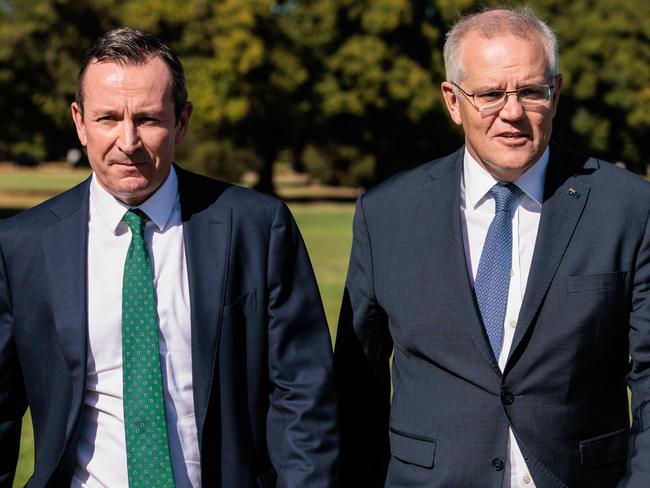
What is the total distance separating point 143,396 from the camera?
3.02 meters

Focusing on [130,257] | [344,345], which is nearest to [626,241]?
[344,345]

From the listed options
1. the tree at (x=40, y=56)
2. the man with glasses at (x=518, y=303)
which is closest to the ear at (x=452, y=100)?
the man with glasses at (x=518, y=303)

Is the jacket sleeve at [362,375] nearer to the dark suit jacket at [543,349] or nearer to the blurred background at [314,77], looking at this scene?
the dark suit jacket at [543,349]

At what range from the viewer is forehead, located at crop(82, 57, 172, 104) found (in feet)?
10.2

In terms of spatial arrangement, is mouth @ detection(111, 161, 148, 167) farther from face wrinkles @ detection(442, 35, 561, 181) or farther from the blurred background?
the blurred background

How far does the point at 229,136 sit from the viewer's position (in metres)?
41.7

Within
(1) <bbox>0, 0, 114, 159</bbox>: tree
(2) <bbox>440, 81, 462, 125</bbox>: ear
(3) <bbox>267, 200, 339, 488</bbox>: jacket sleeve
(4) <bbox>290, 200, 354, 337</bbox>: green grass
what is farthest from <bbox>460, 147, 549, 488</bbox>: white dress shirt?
(1) <bbox>0, 0, 114, 159</bbox>: tree

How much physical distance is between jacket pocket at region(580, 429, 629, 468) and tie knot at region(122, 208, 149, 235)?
1.56m

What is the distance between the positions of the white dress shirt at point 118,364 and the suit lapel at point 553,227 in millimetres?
1039

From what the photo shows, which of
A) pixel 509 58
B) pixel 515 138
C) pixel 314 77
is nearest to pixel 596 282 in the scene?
pixel 515 138

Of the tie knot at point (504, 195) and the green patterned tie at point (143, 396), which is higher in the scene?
the tie knot at point (504, 195)

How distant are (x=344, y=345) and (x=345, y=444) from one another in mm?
355

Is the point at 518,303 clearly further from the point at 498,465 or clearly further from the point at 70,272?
the point at 70,272

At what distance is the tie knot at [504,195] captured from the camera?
3264mm
